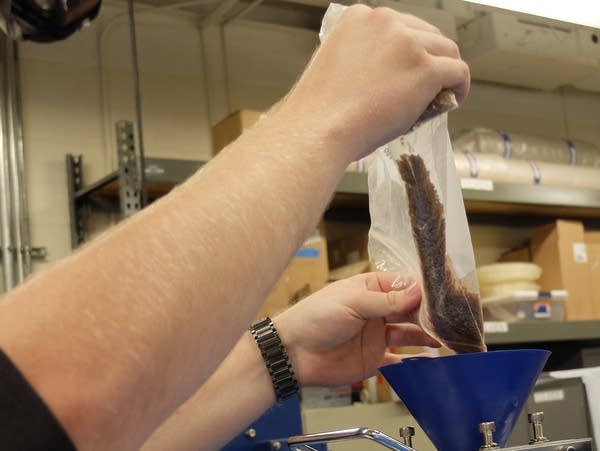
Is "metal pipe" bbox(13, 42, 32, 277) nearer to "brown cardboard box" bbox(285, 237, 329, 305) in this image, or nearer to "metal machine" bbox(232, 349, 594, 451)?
"brown cardboard box" bbox(285, 237, 329, 305)

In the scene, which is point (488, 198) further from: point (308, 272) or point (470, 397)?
point (470, 397)

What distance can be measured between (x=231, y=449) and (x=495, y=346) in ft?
5.33

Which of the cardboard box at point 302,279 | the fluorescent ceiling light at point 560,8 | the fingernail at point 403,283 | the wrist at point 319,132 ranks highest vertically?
the fluorescent ceiling light at point 560,8

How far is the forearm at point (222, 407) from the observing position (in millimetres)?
1001

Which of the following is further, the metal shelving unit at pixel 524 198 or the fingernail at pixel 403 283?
the metal shelving unit at pixel 524 198

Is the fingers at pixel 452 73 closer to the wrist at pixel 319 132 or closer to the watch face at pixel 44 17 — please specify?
the wrist at pixel 319 132

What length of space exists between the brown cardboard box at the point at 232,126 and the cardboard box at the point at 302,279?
385mm

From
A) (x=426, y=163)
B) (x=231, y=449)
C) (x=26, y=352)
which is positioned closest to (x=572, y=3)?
(x=426, y=163)

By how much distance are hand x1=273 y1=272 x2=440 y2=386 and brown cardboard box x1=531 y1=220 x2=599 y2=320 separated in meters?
2.00

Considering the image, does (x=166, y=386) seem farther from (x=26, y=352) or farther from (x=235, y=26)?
(x=235, y=26)

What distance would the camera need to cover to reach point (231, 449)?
122cm

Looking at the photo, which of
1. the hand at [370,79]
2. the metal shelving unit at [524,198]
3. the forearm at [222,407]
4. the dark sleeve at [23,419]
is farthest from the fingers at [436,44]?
the metal shelving unit at [524,198]

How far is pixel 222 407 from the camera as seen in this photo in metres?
1.03

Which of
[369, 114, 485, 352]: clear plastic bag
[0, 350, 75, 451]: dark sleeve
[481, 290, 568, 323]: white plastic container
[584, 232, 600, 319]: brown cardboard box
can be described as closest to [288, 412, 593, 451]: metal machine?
[369, 114, 485, 352]: clear plastic bag
